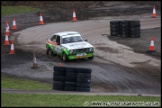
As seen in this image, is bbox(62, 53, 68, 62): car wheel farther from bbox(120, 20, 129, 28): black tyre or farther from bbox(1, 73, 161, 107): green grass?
bbox(1, 73, 161, 107): green grass

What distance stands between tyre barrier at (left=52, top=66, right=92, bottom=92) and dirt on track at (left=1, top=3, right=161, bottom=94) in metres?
1.27

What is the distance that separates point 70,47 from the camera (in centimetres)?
2252

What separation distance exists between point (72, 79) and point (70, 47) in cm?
652

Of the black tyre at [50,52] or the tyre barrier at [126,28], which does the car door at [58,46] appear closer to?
the black tyre at [50,52]

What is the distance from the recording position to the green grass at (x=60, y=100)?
38.6 ft

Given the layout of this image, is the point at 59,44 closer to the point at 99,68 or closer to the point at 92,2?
the point at 99,68

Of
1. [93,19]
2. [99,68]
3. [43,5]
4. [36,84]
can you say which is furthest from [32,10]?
[36,84]

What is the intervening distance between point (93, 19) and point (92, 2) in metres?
10.0

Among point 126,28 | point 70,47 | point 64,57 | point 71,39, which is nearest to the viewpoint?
point 70,47

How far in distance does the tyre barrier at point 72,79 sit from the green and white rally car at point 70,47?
20.2 ft

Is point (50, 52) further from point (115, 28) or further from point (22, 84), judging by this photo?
point (22, 84)

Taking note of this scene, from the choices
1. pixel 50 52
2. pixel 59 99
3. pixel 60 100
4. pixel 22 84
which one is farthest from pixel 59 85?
pixel 50 52

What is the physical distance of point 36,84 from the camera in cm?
1777

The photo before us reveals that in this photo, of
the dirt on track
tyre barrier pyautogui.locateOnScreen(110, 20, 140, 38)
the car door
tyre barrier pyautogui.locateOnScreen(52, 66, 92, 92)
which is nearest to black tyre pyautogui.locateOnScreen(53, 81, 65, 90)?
tyre barrier pyautogui.locateOnScreen(52, 66, 92, 92)
